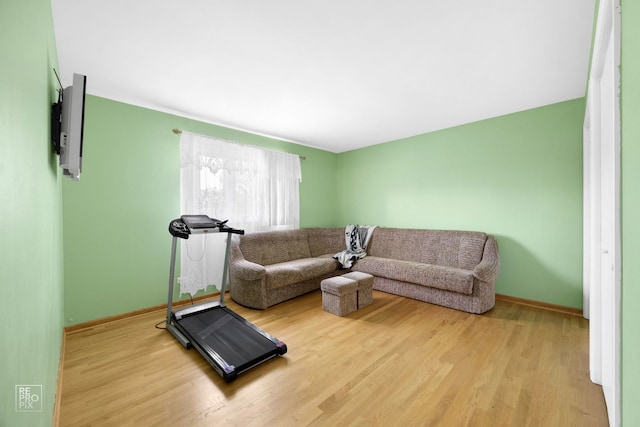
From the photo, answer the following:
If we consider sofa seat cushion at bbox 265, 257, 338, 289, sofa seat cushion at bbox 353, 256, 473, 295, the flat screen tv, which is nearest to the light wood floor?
sofa seat cushion at bbox 353, 256, 473, 295

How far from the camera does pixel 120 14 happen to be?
1.66m

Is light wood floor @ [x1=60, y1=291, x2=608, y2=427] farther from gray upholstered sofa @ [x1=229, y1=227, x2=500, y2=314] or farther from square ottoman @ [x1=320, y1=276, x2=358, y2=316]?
gray upholstered sofa @ [x1=229, y1=227, x2=500, y2=314]

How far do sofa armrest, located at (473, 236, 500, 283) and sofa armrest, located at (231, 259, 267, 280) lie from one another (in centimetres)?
256

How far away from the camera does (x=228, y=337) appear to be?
237cm

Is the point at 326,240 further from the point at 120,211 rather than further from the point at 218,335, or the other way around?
the point at 120,211

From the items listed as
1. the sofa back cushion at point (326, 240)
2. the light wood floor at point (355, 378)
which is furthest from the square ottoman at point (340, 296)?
the sofa back cushion at point (326, 240)

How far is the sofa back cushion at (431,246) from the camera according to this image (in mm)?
3457

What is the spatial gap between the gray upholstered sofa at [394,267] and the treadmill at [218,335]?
0.60m

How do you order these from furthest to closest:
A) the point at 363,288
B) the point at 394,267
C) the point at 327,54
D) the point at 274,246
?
1. the point at 274,246
2. the point at 394,267
3. the point at 363,288
4. the point at 327,54

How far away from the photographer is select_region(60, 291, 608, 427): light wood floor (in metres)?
1.53

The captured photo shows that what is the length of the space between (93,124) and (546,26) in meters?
4.13

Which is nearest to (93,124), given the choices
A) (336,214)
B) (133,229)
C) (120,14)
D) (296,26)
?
(133,229)
